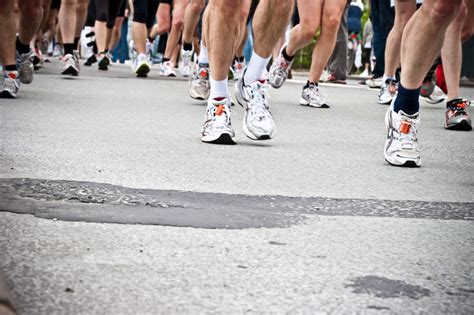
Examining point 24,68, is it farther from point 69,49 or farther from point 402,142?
point 402,142

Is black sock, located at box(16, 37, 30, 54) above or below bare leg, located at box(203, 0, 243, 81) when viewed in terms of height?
below

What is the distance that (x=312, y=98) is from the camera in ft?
29.9

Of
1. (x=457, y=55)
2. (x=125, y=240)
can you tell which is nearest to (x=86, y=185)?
(x=125, y=240)

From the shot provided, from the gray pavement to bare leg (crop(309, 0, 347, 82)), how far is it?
8.31 ft

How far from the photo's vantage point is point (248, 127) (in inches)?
222

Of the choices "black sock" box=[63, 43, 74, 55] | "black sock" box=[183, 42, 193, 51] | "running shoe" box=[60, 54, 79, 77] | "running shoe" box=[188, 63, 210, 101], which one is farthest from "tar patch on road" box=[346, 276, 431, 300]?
"black sock" box=[183, 42, 193, 51]

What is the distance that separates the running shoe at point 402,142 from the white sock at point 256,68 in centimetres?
87

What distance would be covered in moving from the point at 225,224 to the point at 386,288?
2.63 feet

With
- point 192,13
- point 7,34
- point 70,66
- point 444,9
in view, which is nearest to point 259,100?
point 444,9

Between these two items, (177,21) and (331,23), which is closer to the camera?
(331,23)

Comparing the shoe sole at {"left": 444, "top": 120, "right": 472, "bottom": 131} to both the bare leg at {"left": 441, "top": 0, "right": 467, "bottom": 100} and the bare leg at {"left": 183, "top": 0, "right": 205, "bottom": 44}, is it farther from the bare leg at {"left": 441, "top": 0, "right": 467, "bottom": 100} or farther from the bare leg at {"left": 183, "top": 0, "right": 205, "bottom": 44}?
the bare leg at {"left": 183, "top": 0, "right": 205, "bottom": 44}

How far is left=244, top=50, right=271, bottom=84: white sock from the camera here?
5.69 m

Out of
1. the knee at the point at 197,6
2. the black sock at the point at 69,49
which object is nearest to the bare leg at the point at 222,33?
the knee at the point at 197,6

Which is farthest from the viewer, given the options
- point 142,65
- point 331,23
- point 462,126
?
point 142,65
